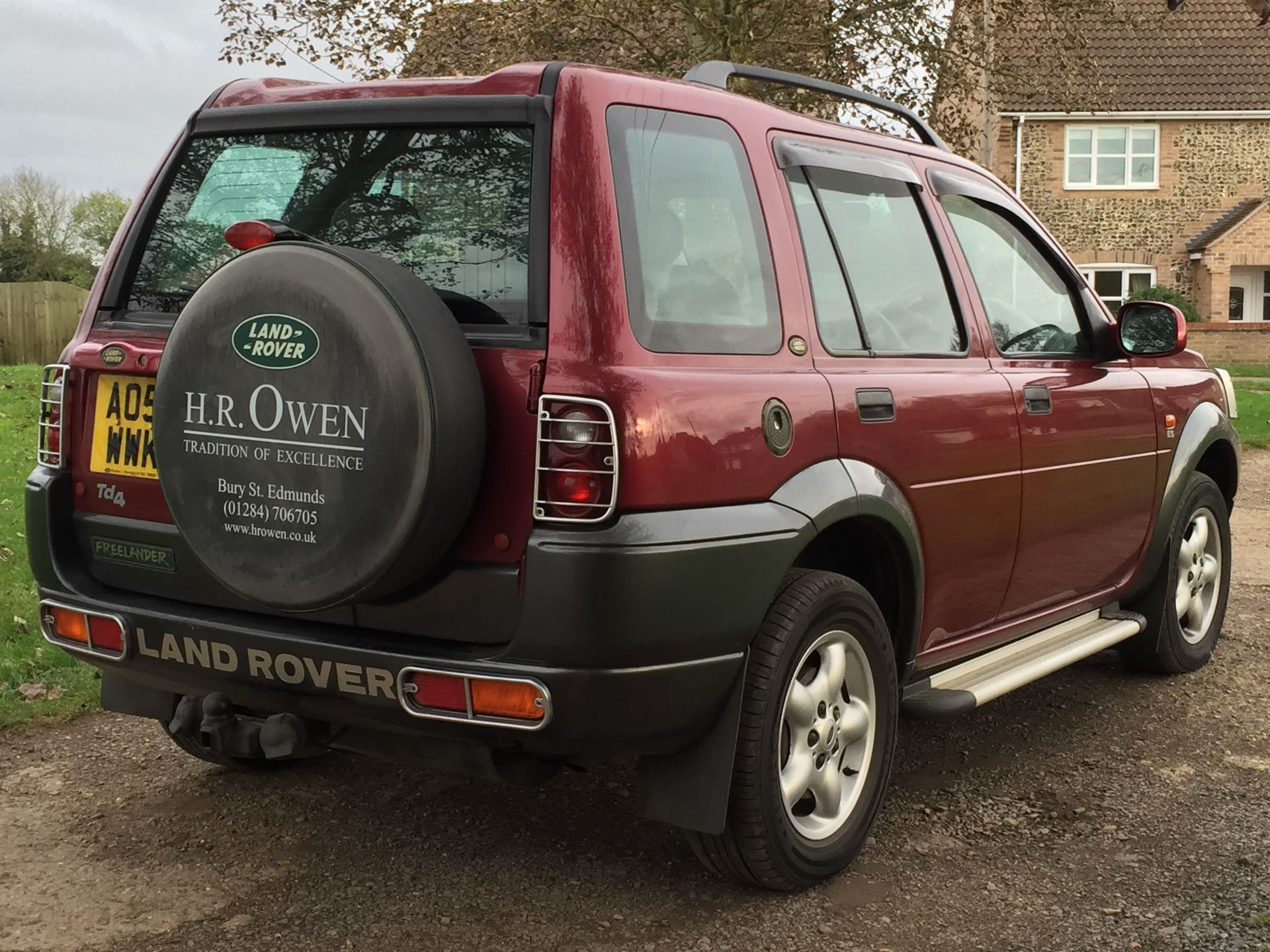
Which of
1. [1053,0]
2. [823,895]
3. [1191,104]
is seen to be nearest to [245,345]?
[823,895]

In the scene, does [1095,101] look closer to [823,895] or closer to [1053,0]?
[1053,0]

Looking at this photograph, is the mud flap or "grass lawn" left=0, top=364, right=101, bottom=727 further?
"grass lawn" left=0, top=364, right=101, bottom=727

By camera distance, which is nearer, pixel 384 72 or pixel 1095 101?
pixel 384 72

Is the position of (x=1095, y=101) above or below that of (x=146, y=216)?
above

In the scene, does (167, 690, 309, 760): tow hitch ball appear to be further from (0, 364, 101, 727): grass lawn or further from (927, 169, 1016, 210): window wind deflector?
(927, 169, 1016, 210): window wind deflector

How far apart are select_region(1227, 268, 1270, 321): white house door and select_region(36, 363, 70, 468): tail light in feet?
111

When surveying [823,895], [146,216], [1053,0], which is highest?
[1053,0]

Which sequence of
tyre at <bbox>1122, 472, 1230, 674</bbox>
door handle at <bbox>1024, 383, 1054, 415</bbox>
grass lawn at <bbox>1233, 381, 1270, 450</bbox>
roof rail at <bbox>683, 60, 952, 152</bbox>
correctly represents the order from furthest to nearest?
grass lawn at <bbox>1233, 381, 1270, 450</bbox>
tyre at <bbox>1122, 472, 1230, 674</bbox>
door handle at <bbox>1024, 383, 1054, 415</bbox>
roof rail at <bbox>683, 60, 952, 152</bbox>

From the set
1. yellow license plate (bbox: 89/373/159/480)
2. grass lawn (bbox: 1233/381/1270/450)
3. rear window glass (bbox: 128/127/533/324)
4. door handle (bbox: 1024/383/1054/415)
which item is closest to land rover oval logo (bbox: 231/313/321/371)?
rear window glass (bbox: 128/127/533/324)

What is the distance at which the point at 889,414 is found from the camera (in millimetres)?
3773

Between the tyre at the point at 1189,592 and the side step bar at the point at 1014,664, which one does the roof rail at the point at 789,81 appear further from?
the tyre at the point at 1189,592

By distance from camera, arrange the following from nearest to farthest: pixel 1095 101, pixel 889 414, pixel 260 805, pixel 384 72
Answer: pixel 889 414 < pixel 260 805 < pixel 384 72 < pixel 1095 101

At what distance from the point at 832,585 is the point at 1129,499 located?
2.06 m

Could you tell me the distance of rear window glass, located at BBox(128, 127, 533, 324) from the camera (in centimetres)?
318
